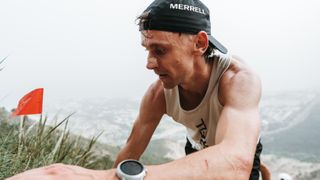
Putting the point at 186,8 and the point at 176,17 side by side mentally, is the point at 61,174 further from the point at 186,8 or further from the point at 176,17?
the point at 186,8

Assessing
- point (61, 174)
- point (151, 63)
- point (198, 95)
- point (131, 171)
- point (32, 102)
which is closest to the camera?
point (61, 174)

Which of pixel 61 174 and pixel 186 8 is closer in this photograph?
pixel 61 174

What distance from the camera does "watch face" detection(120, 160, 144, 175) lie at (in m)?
1.64

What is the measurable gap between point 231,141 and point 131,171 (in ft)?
1.95

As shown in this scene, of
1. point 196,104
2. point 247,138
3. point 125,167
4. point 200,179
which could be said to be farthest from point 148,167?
point 196,104

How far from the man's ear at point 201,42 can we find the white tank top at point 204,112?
0.70 ft

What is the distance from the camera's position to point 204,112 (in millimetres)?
3098

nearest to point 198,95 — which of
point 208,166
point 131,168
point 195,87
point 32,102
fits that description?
point 195,87

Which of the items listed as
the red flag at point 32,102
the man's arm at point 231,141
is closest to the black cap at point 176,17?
the man's arm at point 231,141

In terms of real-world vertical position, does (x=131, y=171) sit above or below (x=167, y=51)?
below

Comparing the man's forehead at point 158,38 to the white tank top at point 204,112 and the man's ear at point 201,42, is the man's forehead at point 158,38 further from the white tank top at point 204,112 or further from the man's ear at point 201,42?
the white tank top at point 204,112

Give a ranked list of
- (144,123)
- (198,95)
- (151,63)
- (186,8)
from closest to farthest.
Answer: (151,63)
(186,8)
(198,95)
(144,123)

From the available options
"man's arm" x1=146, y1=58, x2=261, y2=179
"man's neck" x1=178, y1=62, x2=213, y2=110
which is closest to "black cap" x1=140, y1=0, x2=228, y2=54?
"man's neck" x1=178, y1=62, x2=213, y2=110

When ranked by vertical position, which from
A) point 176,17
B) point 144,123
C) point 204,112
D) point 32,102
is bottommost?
point 32,102
